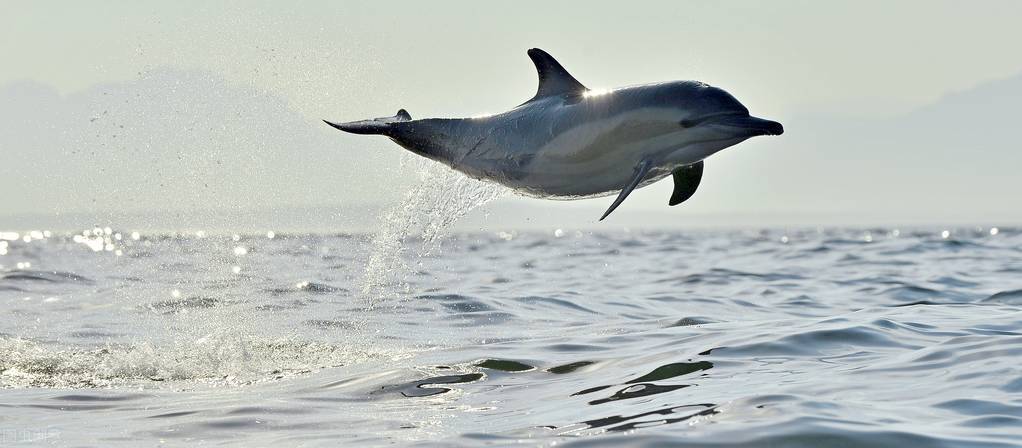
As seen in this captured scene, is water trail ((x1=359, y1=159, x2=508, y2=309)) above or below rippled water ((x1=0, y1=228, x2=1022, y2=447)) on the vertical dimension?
above

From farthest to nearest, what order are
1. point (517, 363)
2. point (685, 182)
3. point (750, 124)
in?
point (517, 363)
point (685, 182)
point (750, 124)

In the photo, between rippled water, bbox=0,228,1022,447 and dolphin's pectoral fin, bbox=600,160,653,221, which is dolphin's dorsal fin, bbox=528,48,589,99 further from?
rippled water, bbox=0,228,1022,447

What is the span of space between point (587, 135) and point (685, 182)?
0.84m

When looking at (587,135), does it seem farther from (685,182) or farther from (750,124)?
(750,124)

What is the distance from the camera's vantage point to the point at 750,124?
289 inches

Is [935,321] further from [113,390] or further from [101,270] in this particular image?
[101,270]

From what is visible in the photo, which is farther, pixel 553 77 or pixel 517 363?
pixel 517 363

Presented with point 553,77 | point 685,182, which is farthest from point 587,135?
point 685,182

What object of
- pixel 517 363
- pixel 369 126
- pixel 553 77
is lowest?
pixel 517 363

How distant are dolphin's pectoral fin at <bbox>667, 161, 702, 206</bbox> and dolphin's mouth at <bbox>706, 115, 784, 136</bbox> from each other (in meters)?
0.59

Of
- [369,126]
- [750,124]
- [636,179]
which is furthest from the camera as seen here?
[369,126]

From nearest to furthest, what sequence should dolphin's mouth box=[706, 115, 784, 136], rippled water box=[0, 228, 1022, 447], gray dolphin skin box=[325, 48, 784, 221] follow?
rippled water box=[0, 228, 1022, 447]
dolphin's mouth box=[706, 115, 784, 136]
gray dolphin skin box=[325, 48, 784, 221]

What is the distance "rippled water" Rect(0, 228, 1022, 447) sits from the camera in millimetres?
6324

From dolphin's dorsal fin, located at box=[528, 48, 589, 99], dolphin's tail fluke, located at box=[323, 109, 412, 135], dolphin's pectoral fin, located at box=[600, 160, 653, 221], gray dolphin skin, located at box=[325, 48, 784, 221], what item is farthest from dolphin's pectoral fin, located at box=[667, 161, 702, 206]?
dolphin's tail fluke, located at box=[323, 109, 412, 135]
